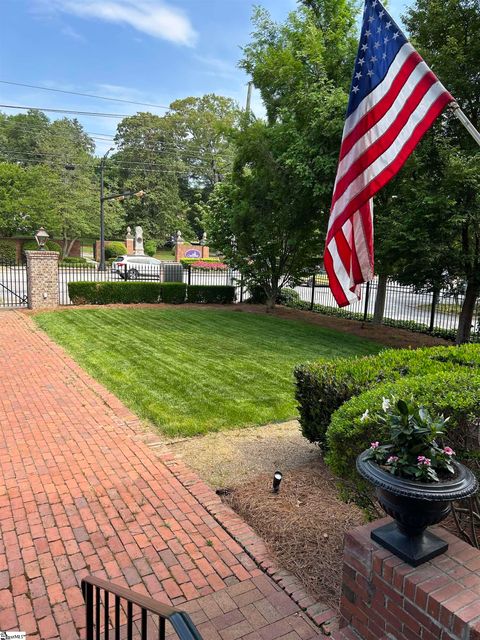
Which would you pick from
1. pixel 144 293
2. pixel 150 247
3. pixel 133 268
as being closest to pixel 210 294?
pixel 144 293

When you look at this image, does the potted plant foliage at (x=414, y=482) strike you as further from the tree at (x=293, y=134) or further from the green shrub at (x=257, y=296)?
the green shrub at (x=257, y=296)

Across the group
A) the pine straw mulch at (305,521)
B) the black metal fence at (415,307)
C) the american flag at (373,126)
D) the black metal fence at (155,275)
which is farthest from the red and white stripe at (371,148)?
the black metal fence at (155,275)

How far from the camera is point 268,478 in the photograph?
445cm

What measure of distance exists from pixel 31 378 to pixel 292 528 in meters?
5.28

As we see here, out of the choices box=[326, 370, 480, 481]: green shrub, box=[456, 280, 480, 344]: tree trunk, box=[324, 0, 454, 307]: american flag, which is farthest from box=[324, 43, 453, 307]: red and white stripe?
box=[456, 280, 480, 344]: tree trunk

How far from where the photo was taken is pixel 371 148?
147 inches

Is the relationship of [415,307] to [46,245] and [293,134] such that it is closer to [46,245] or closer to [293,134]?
[293,134]

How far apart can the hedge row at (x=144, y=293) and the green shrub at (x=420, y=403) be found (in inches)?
527

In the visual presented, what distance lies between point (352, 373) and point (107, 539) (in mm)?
2494

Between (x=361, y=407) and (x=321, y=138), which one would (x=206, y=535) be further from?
(x=321, y=138)

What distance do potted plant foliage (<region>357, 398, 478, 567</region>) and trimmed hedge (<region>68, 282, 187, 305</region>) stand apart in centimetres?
1431

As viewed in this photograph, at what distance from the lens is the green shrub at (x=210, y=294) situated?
17.4m

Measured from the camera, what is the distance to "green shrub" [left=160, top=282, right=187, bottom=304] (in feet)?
54.9

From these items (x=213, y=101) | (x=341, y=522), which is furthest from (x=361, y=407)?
(x=213, y=101)
